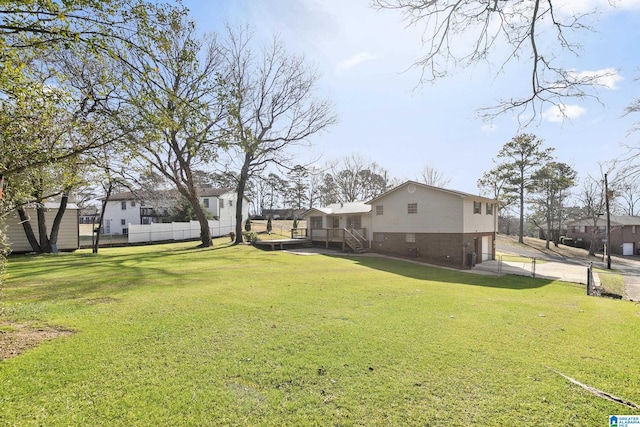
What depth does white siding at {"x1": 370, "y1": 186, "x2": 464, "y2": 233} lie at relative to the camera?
2042cm

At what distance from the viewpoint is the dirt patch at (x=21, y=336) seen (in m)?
4.20

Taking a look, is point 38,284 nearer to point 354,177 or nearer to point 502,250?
point 502,250

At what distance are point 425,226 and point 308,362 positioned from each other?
63.2 feet

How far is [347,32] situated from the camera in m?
6.27

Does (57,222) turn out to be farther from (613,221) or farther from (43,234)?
(613,221)

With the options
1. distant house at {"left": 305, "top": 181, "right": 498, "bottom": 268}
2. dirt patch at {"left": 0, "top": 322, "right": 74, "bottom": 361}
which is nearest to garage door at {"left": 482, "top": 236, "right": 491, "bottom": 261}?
distant house at {"left": 305, "top": 181, "right": 498, "bottom": 268}

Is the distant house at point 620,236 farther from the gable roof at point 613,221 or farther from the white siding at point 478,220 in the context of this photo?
the white siding at point 478,220

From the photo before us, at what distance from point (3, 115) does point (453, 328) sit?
8.34 meters

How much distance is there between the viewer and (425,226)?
71.6 feet

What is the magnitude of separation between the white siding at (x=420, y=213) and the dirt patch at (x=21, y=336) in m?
20.2

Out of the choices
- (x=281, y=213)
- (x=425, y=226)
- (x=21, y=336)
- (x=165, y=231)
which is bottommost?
(x=21, y=336)

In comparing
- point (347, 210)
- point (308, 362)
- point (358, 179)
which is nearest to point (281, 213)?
point (358, 179)

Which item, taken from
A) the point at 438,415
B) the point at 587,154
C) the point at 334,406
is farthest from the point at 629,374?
the point at 587,154

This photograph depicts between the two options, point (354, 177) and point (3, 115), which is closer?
point (3, 115)
